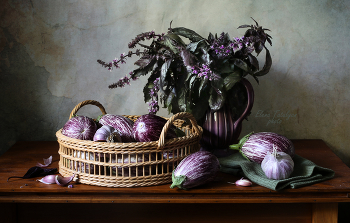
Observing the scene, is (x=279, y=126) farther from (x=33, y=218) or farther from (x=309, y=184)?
(x=33, y=218)

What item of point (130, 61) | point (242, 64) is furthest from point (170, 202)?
point (130, 61)

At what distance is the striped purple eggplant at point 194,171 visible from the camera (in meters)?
0.84

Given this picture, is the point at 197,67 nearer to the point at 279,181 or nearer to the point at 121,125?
the point at 121,125

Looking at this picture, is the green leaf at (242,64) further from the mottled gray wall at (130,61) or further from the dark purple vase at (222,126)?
the mottled gray wall at (130,61)

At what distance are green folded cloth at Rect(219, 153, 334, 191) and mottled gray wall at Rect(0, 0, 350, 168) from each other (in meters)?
0.54

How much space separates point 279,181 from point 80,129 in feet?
2.19

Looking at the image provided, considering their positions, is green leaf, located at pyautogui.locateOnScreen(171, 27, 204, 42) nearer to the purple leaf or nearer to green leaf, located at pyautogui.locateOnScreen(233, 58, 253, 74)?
green leaf, located at pyautogui.locateOnScreen(233, 58, 253, 74)

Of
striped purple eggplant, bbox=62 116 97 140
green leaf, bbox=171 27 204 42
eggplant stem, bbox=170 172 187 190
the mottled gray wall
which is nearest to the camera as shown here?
eggplant stem, bbox=170 172 187 190

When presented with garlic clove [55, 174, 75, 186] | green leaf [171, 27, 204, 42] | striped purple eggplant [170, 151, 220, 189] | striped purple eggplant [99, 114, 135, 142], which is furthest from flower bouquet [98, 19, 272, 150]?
garlic clove [55, 174, 75, 186]

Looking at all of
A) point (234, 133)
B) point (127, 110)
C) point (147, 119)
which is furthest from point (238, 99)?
point (127, 110)

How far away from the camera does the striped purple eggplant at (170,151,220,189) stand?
84 centimetres

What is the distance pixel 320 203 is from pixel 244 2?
102 cm

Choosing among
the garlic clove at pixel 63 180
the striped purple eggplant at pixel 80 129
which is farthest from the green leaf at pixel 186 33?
the garlic clove at pixel 63 180

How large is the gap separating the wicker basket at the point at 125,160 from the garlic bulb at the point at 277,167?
0.26 metres
